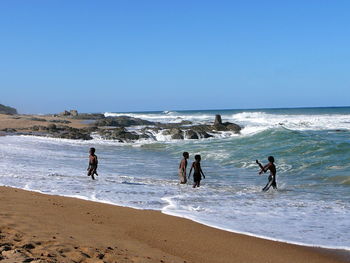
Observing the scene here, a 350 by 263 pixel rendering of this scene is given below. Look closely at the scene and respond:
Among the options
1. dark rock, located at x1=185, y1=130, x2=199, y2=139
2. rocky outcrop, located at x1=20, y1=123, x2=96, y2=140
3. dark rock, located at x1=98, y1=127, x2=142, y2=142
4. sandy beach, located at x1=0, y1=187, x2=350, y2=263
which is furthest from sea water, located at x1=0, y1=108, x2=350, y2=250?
rocky outcrop, located at x1=20, y1=123, x2=96, y2=140

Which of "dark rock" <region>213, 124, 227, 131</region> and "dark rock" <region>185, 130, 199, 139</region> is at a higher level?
"dark rock" <region>213, 124, 227, 131</region>

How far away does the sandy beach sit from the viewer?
509cm

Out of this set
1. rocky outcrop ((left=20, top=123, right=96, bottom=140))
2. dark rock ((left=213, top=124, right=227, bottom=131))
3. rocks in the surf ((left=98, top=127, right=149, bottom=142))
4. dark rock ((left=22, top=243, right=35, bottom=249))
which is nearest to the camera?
dark rock ((left=22, top=243, right=35, bottom=249))

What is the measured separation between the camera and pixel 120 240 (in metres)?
6.02

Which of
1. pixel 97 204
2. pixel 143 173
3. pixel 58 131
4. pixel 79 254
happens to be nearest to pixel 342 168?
pixel 143 173

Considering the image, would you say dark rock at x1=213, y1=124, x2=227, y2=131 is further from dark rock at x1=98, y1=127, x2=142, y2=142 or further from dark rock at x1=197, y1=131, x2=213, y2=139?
dark rock at x1=98, y1=127, x2=142, y2=142

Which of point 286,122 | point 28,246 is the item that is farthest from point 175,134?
point 28,246

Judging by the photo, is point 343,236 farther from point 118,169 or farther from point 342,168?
point 118,169

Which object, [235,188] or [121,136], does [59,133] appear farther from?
[235,188]

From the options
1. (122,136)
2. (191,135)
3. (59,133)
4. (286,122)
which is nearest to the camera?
(122,136)

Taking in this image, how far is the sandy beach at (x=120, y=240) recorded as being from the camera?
16.7ft

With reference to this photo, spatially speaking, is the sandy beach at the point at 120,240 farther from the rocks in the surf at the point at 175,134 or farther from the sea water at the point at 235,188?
the rocks in the surf at the point at 175,134

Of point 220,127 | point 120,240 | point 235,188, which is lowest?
point 235,188

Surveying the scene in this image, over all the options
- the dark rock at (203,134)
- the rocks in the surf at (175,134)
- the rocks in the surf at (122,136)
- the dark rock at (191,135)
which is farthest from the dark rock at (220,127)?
the rocks in the surf at (122,136)
